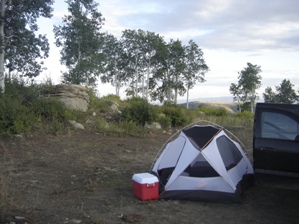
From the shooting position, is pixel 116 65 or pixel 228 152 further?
pixel 116 65

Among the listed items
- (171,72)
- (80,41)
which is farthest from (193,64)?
(80,41)

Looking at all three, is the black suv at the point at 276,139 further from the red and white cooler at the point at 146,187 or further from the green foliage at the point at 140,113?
the green foliage at the point at 140,113

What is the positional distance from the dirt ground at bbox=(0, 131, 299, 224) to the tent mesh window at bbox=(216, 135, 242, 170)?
0.73 meters

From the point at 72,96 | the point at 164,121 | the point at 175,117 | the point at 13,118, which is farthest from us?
the point at 175,117

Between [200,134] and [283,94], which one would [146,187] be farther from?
[283,94]

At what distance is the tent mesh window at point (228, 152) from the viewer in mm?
7672

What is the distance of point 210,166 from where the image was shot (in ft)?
24.6

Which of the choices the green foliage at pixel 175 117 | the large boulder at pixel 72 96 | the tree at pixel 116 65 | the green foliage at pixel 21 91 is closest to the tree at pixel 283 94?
the tree at pixel 116 65

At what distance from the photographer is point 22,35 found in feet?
43.0

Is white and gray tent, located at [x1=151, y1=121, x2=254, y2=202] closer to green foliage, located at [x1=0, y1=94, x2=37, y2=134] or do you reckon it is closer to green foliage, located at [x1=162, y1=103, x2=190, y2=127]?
green foliage, located at [x1=0, y1=94, x2=37, y2=134]

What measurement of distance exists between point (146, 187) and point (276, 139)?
261 cm

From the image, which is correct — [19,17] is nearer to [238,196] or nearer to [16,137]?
[16,137]

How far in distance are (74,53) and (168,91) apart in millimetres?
22891

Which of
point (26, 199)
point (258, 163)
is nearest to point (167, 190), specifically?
point (258, 163)
